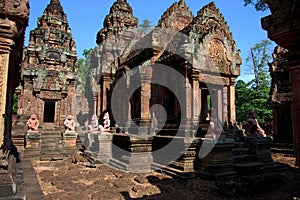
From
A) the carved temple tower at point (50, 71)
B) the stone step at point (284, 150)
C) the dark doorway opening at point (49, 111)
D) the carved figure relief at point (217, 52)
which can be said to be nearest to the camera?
the carved figure relief at point (217, 52)

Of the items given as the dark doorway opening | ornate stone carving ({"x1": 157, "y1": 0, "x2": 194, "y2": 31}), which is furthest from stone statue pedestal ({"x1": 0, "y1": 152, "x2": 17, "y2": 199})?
the dark doorway opening

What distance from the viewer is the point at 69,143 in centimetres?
1270

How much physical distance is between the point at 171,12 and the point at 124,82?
535cm

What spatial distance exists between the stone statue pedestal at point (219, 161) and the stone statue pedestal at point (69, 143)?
801cm

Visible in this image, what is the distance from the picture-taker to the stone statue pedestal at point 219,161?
6.61 m

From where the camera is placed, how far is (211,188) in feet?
18.8

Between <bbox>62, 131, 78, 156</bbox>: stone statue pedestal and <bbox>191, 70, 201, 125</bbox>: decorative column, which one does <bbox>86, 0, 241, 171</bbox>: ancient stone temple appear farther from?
<bbox>62, 131, 78, 156</bbox>: stone statue pedestal

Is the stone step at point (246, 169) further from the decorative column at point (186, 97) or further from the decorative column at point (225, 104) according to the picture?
the decorative column at point (225, 104)

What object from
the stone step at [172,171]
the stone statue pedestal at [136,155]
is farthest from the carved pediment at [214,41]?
the stone step at [172,171]

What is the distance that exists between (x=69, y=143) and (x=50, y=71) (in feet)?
30.3

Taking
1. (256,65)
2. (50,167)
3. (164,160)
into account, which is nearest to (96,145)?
(50,167)

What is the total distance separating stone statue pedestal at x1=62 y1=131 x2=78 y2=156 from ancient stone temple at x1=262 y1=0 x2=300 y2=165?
1171cm

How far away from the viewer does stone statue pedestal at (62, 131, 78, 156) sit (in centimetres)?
1245

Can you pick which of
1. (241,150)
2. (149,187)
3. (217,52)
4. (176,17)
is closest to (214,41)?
(217,52)
